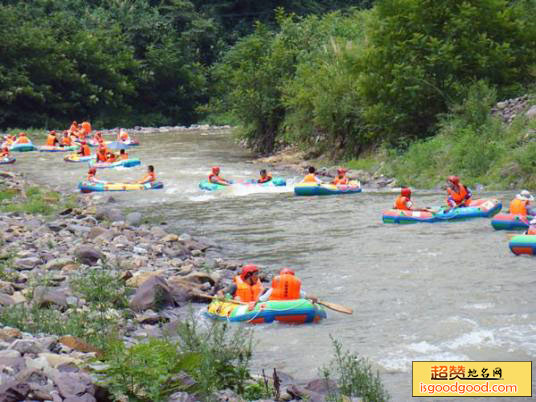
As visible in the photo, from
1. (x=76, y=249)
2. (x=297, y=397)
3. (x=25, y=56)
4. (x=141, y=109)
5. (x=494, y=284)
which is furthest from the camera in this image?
(x=141, y=109)

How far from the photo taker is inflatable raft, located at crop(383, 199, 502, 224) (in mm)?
16391

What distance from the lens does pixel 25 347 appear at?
23.2 ft

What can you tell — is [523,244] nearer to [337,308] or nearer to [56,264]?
[337,308]

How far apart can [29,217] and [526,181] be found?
10693 mm

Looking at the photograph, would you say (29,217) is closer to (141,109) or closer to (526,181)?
(526,181)

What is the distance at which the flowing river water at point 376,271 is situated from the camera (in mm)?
8969

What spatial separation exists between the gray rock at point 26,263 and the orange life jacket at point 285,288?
326 cm

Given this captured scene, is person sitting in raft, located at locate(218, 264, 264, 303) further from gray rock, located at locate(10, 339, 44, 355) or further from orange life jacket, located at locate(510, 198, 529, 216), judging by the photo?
orange life jacket, located at locate(510, 198, 529, 216)

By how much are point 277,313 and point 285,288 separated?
354mm

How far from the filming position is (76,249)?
12.4 meters

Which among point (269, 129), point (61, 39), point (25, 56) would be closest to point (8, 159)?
point (269, 129)

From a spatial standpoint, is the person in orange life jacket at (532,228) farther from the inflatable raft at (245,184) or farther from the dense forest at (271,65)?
the dense forest at (271,65)

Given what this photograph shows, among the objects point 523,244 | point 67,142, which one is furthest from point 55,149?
point 523,244

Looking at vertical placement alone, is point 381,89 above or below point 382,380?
above
